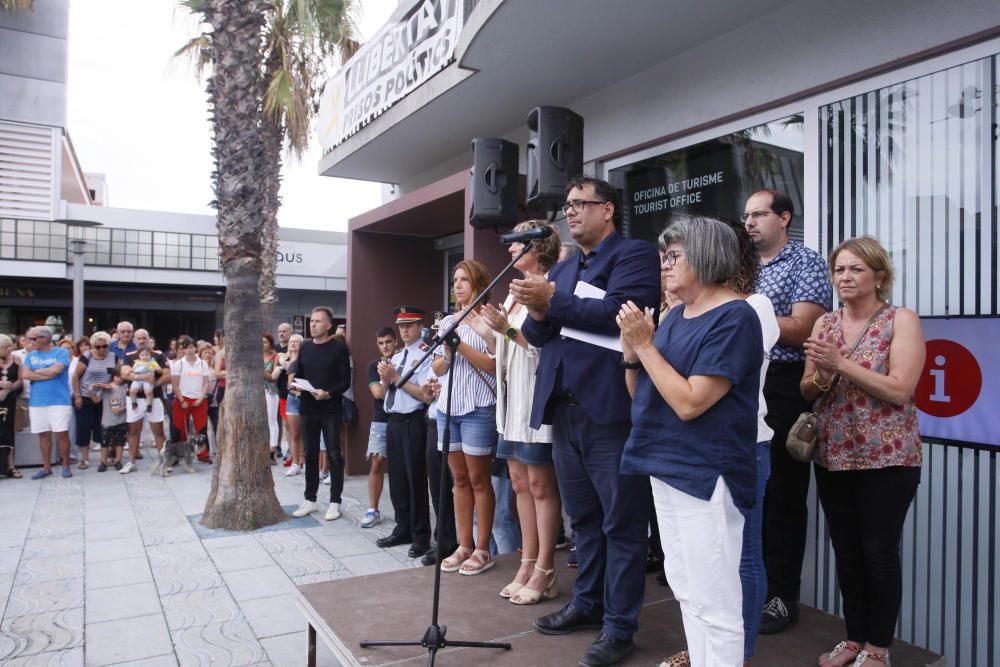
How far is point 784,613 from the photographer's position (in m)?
3.08

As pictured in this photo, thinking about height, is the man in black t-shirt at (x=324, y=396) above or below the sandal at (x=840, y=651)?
above

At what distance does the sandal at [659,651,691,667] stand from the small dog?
26.7 ft

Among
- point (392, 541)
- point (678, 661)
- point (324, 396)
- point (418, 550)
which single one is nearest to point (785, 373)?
point (678, 661)

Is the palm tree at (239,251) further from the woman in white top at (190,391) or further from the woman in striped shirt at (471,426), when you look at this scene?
the woman in white top at (190,391)

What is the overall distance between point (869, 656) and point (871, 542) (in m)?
0.45

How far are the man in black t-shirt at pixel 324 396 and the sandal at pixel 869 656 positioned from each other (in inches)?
192

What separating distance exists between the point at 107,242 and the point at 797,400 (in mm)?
24453

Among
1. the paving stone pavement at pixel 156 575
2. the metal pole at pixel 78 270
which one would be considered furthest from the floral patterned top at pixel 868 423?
the metal pole at pixel 78 270

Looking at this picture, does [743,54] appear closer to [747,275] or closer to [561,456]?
[747,275]

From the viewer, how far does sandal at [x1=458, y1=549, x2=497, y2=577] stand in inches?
153

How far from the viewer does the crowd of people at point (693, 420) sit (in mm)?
2172

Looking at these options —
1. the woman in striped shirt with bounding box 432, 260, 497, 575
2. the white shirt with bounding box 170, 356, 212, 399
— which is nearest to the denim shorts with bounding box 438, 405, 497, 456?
the woman in striped shirt with bounding box 432, 260, 497, 575

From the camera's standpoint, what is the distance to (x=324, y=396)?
6.43 metres

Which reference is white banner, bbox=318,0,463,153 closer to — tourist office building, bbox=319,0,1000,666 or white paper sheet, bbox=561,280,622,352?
tourist office building, bbox=319,0,1000,666
